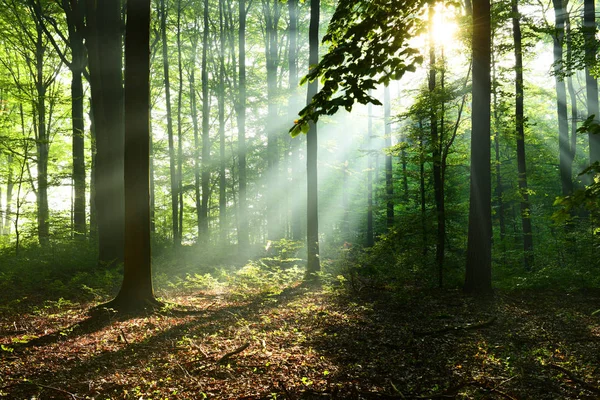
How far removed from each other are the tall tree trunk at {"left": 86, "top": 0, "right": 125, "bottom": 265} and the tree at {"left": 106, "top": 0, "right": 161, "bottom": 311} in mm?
4065

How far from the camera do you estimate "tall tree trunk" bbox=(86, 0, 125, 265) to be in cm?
1044

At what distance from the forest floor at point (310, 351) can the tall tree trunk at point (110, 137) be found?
3019 millimetres

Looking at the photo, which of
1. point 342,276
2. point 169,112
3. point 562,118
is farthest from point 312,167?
point 562,118

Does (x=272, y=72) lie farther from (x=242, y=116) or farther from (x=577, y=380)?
(x=577, y=380)

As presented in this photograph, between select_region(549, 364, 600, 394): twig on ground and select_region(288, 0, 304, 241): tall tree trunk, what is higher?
select_region(288, 0, 304, 241): tall tree trunk

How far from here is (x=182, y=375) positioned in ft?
13.9

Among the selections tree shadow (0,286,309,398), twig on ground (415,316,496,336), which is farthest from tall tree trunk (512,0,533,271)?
tree shadow (0,286,309,398)

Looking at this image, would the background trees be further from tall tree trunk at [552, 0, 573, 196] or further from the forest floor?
the forest floor

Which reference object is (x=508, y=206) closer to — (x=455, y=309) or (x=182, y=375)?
(x=455, y=309)

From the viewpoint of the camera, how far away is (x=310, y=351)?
17.0ft

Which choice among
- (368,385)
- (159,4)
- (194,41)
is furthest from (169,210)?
(368,385)

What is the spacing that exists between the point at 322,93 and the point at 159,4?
2058cm

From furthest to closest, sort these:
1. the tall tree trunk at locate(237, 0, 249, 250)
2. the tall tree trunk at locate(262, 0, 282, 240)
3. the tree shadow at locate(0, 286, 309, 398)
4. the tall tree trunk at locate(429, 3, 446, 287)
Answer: the tall tree trunk at locate(262, 0, 282, 240), the tall tree trunk at locate(237, 0, 249, 250), the tall tree trunk at locate(429, 3, 446, 287), the tree shadow at locate(0, 286, 309, 398)

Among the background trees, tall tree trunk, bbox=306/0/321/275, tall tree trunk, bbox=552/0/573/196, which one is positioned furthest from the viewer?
tall tree trunk, bbox=552/0/573/196
